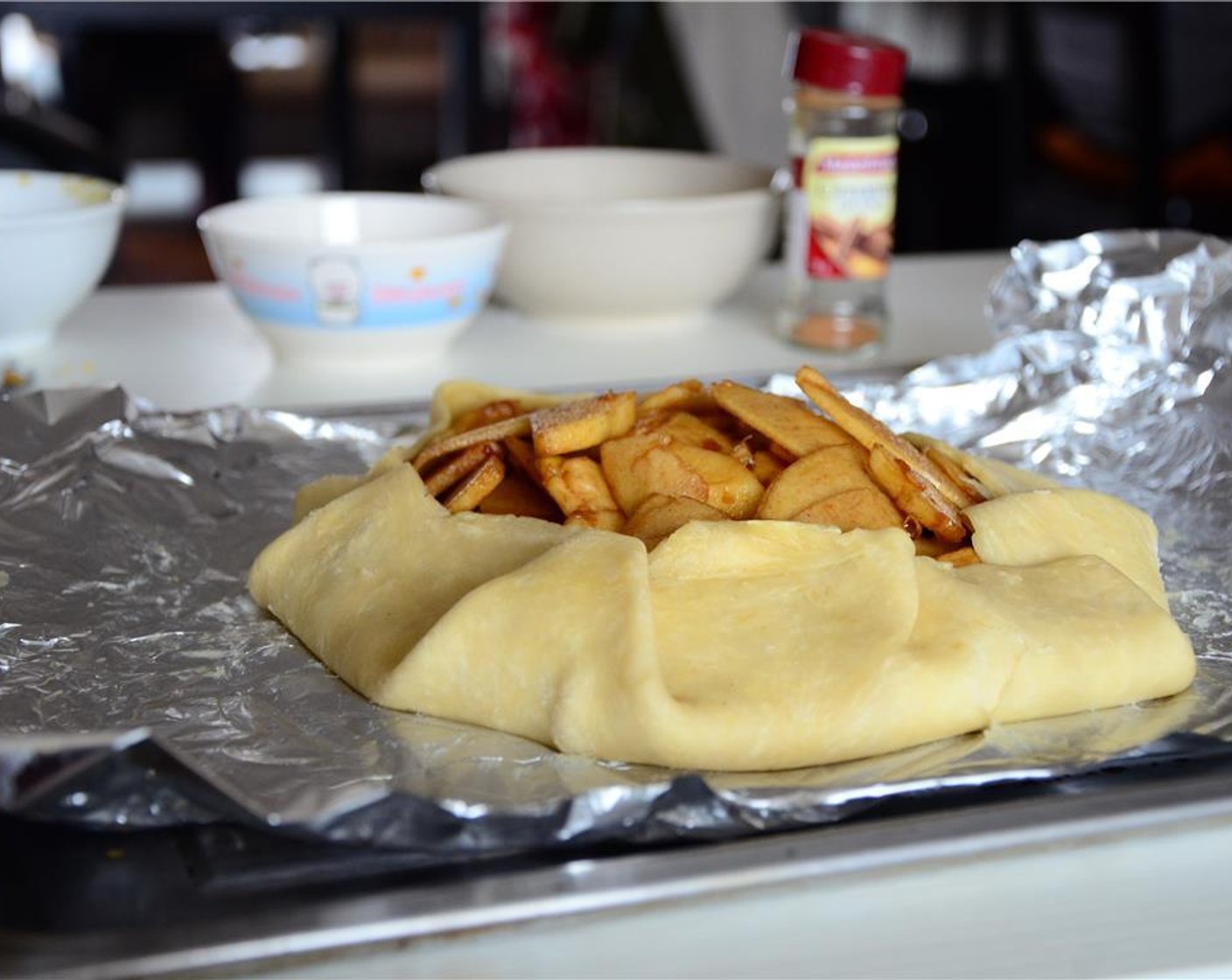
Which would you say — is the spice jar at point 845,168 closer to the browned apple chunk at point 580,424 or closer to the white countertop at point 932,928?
the browned apple chunk at point 580,424

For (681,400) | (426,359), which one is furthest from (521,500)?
(426,359)

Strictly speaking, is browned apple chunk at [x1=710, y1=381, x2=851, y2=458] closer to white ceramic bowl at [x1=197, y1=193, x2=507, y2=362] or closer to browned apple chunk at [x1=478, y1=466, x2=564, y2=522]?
browned apple chunk at [x1=478, y1=466, x2=564, y2=522]

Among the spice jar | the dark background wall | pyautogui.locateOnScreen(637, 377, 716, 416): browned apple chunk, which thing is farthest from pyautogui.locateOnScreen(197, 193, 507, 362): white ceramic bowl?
the dark background wall

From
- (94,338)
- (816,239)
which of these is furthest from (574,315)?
(94,338)

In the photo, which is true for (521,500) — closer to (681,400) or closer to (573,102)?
(681,400)

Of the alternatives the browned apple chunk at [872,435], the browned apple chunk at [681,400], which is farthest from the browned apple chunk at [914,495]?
the browned apple chunk at [681,400]

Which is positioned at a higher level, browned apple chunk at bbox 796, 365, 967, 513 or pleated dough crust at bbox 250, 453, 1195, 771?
browned apple chunk at bbox 796, 365, 967, 513
